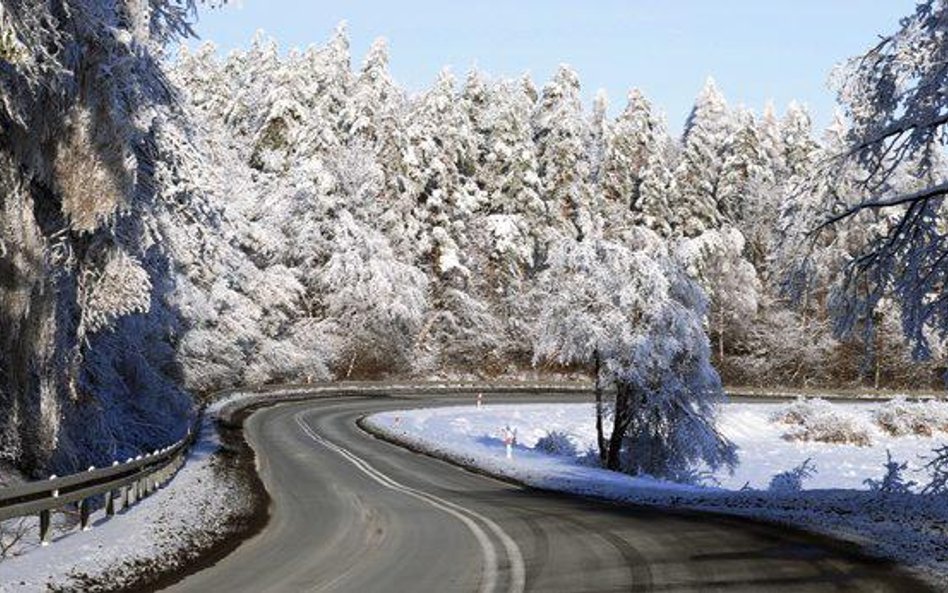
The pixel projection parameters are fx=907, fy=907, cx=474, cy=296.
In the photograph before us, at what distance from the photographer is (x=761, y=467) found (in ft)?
122

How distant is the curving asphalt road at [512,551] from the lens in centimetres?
867

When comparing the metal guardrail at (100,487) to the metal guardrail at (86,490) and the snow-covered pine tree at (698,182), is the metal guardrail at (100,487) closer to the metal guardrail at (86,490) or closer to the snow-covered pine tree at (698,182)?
the metal guardrail at (86,490)

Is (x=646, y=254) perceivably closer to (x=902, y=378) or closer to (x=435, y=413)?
(x=435, y=413)

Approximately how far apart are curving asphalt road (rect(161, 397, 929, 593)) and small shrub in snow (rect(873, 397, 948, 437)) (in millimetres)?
35156

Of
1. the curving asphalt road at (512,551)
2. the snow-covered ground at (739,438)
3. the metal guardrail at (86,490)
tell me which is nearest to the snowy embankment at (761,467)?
the snow-covered ground at (739,438)

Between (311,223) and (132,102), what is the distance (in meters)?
43.5

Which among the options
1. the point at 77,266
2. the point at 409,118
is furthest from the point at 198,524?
the point at 409,118

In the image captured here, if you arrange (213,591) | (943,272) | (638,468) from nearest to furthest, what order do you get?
(213,591)
(943,272)
(638,468)

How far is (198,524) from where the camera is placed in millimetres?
12914

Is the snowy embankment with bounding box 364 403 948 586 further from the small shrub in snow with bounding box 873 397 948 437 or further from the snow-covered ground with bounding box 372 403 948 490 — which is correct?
the small shrub in snow with bounding box 873 397 948 437

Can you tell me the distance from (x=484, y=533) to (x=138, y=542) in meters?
4.34

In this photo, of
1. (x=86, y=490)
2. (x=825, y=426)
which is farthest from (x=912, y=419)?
(x=86, y=490)

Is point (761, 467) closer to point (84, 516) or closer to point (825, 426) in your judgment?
point (825, 426)

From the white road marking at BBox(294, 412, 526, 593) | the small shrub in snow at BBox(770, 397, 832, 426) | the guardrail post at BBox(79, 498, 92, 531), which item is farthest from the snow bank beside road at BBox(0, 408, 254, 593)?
the small shrub in snow at BBox(770, 397, 832, 426)
